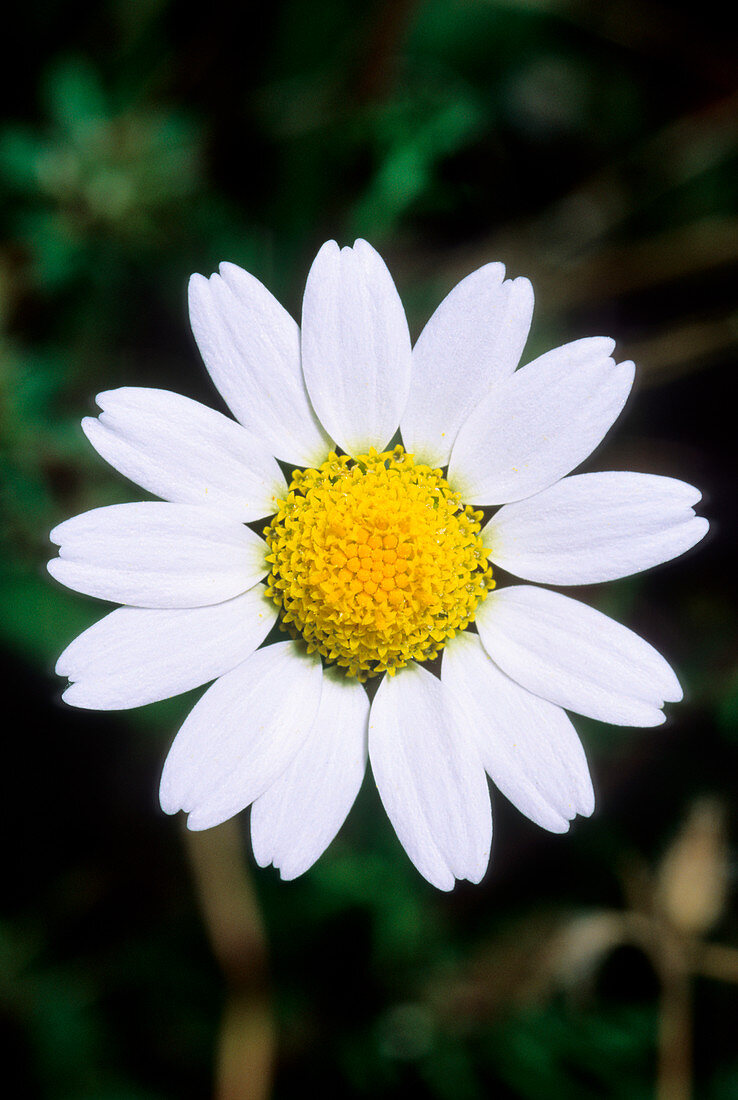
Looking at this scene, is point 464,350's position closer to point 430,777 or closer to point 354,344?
point 354,344

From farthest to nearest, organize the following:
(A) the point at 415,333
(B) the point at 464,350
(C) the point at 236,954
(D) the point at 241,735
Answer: (C) the point at 236,954
(A) the point at 415,333
(D) the point at 241,735
(B) the point at 464,350

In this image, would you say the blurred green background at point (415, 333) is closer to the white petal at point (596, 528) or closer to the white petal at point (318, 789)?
the white petal at point (318, 789)

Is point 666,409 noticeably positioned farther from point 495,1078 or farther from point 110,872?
point 110,872

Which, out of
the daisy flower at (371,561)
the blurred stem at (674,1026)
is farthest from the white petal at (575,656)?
the blurred stem at (674,1026)

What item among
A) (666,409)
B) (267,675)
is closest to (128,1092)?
(267,675)

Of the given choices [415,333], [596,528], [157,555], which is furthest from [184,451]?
[415,333]

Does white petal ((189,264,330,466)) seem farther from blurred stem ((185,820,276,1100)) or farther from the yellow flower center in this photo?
blurred stem ((185,820,276,1100))
